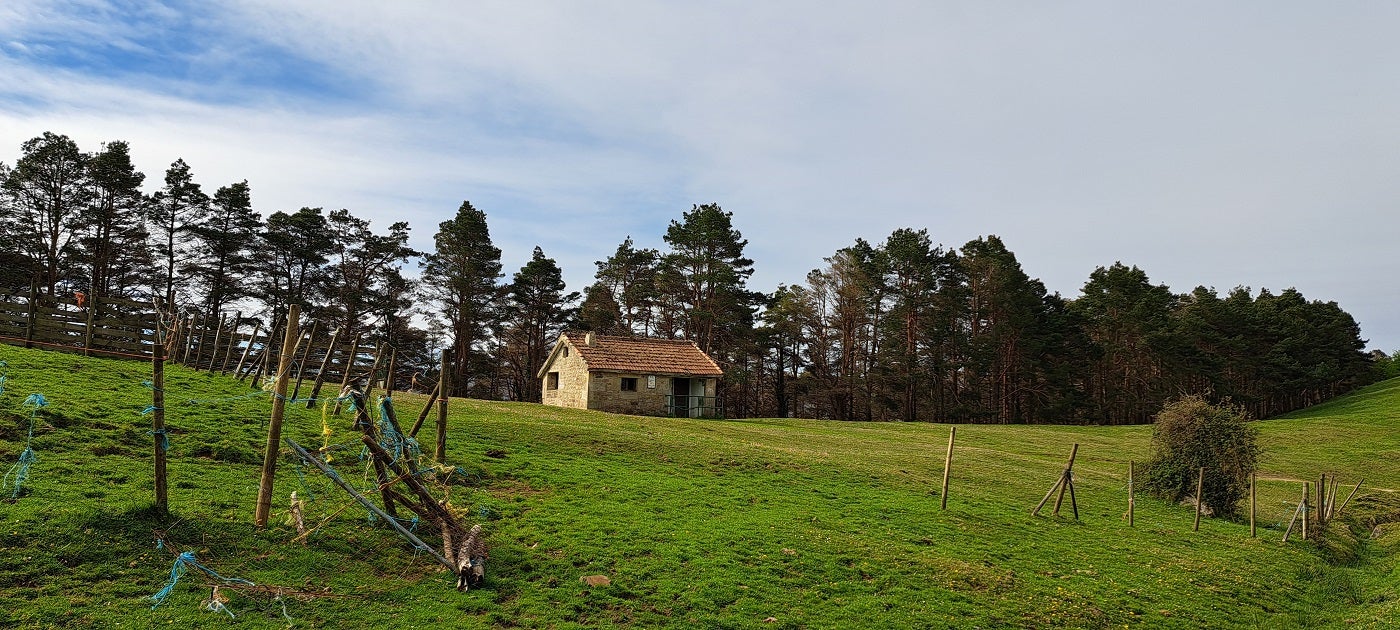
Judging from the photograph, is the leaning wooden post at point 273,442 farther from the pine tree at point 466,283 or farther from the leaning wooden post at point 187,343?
the pine tree at point 466,283

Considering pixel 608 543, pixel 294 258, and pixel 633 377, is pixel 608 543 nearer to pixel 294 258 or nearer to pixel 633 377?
pixel 633 377

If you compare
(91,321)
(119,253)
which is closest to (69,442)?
(91,321)

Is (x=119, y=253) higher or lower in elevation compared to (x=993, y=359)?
higher

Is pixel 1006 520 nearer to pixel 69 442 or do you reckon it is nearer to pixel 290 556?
pixel 290 556

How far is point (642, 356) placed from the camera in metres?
45.7

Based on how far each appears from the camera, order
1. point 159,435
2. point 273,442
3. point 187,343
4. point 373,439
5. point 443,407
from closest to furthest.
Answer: point 159,435 → point 273,442 → point 373,439 → point 443,407 → point 187,343

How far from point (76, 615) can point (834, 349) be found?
6213 centimetres

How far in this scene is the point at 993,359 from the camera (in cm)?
6309

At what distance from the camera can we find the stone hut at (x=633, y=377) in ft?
141

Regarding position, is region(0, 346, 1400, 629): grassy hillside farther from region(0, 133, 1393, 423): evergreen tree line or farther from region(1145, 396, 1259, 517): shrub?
region(0, 133, 1393, 423): evergreen tree line

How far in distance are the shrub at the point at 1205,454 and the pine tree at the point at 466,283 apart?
159 ft

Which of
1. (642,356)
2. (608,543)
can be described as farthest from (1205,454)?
(642,356)

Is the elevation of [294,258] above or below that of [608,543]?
above

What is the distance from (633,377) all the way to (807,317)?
26.4 metres
